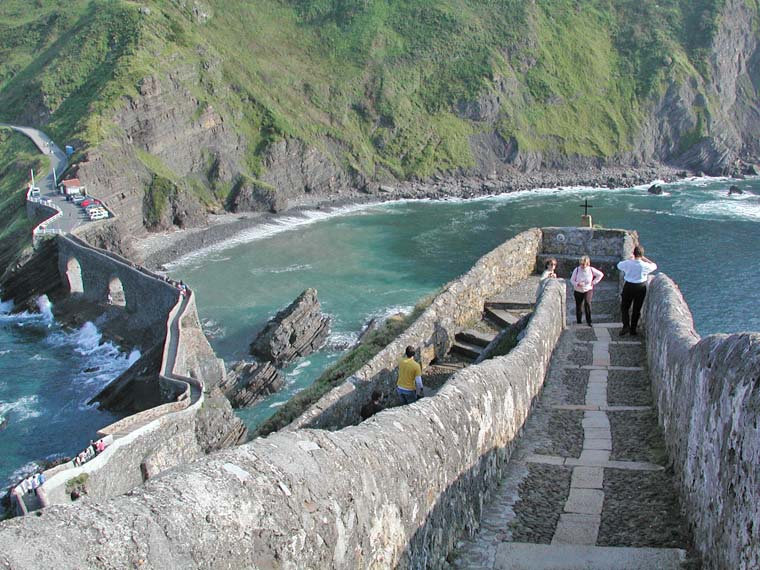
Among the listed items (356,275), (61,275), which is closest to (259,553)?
(61,275)

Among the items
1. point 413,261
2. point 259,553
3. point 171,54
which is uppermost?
point 171,54

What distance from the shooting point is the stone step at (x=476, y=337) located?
16.6m

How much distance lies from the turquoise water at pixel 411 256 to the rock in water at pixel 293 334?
2.76 feet

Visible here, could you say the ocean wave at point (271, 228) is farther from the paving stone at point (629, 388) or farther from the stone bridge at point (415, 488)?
the stone bridge at point (415, 488)

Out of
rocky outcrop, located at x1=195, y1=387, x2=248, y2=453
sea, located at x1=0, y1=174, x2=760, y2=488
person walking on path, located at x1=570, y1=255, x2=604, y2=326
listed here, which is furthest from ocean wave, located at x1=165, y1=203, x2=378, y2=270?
person walking on path, located at x1=570, y1=255, x2=604, y2=326

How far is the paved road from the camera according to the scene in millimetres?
56375

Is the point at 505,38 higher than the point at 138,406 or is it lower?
higher

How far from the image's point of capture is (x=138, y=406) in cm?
3622

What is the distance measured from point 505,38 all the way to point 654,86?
87.1 feet

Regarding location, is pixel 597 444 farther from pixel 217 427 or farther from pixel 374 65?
pixel 374 65

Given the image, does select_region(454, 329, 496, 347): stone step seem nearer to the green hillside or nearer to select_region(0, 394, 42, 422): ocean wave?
select_region(0, 394, 42, 422): ocean wave

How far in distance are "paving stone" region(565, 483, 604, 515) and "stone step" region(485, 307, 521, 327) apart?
898cm

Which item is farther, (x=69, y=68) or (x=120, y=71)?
(x=69, y=68)

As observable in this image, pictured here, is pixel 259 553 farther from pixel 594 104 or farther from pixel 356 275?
pixel 594 104
